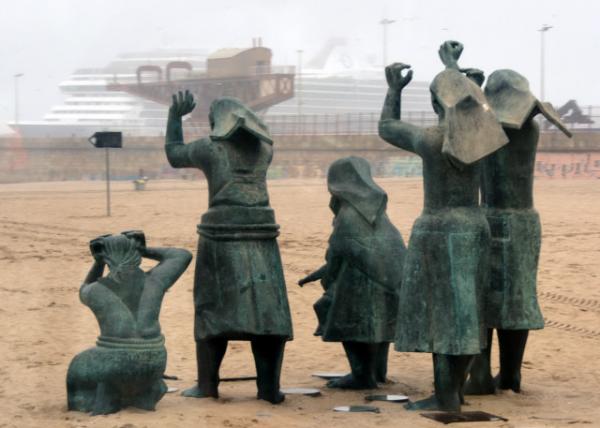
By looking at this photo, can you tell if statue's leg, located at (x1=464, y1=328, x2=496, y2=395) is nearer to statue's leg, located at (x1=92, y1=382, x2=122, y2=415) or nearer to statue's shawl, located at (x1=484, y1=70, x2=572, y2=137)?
statue's shawl, located at (x1=484, y1=70, x2=572, y2=137)

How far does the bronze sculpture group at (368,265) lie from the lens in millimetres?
7727

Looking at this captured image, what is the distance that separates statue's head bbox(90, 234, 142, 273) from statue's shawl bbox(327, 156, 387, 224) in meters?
1.66

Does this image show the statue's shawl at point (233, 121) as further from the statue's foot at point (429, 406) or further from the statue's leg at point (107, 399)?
the statue's foot at point (429, 406)

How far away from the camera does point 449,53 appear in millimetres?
8195

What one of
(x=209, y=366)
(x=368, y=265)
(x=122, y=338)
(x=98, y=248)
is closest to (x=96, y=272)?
(x=98, y=248)

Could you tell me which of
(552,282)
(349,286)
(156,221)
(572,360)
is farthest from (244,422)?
(156,221)

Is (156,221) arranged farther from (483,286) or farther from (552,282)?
(483,286)

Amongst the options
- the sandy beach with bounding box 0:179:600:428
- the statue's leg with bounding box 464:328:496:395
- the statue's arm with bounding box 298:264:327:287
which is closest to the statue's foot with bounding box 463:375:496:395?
the statue's leg with bounding box 464:328:496:395

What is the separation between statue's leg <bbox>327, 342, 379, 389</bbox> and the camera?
346 inches

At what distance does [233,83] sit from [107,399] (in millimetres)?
58760

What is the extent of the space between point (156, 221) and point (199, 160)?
16891mm

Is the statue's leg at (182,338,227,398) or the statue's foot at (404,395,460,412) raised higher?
the statue's leg at (182,338,227,398)

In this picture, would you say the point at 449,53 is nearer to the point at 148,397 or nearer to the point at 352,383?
the point at 352,383

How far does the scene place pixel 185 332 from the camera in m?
11.9
